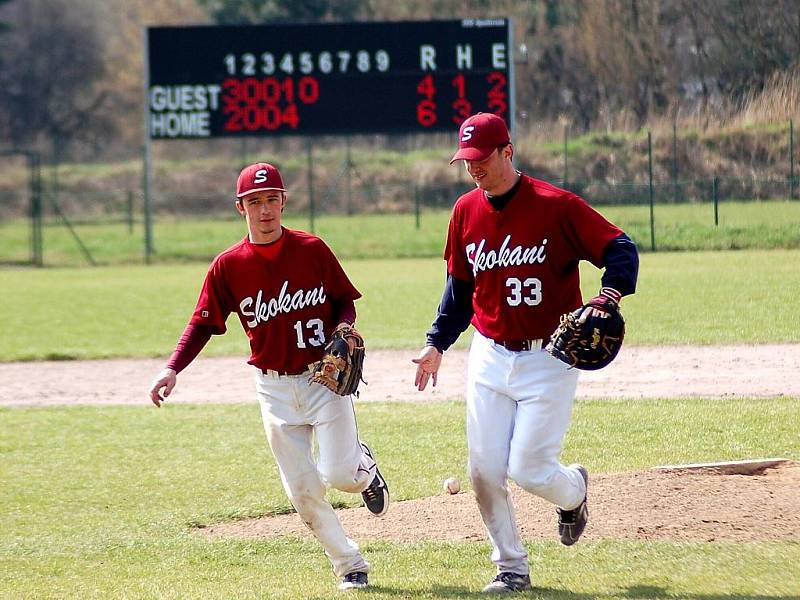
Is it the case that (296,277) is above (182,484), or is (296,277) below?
above

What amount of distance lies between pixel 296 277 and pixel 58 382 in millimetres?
7980

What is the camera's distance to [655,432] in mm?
8703

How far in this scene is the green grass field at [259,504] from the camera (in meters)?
5.16

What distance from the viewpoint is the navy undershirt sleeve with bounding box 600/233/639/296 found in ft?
16.0

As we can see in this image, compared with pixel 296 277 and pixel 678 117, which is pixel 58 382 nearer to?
pixel 296 277

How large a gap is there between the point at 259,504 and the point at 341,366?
2384 millimetres

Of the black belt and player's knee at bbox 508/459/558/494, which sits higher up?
the black belt

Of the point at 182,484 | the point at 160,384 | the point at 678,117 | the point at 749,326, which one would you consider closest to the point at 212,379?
the point at 182,484

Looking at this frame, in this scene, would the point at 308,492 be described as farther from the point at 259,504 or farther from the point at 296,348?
the point at 259,504

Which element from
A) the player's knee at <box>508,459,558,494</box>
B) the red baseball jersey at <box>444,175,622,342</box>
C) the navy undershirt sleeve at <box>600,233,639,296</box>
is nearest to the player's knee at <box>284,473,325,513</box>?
the player's knee at <box>508,459,558,494</box>

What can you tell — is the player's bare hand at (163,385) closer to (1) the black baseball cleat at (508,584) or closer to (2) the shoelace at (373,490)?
(2) the shoelace at (373,490)

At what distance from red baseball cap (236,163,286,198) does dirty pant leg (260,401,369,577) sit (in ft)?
3.09

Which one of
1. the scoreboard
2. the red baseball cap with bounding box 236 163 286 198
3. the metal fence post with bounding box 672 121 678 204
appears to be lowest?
the red baseball cap with bounding box 236 163 286 198

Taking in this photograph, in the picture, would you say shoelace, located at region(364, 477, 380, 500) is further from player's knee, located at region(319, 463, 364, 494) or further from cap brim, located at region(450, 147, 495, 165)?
cap brim, located at region(450, 147, 495, 165)
